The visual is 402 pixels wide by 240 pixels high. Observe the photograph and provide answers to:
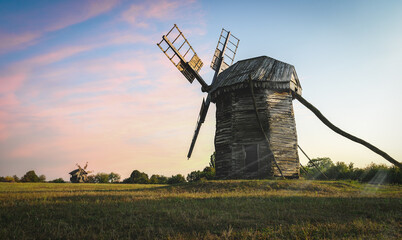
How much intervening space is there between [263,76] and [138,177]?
26.4 metres

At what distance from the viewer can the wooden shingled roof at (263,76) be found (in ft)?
50.4

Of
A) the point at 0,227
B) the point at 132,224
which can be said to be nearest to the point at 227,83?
the point at 132,224

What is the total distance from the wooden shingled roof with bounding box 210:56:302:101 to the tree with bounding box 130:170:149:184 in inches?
884

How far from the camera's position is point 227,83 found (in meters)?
16.2

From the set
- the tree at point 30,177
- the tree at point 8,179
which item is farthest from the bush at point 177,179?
the tree at point 8,179

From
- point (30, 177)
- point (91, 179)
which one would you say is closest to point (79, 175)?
point (91, 179)

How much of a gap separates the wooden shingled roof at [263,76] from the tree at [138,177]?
73.6 feet

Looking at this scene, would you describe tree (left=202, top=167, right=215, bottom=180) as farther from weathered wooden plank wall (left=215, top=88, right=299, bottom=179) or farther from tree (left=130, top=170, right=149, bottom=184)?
tree (left=130, top=170, right=149, bottom=184)

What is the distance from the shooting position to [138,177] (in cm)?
3534

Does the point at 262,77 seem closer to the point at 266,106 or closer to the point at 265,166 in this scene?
the point at 266,106

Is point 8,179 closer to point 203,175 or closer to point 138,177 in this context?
point 138,177

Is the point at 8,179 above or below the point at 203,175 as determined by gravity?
below

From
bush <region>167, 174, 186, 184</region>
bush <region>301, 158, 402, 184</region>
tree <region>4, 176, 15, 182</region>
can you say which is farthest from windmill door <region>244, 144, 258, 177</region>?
tree <region>4, 176, 15, 182</region>

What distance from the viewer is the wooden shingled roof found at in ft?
50.4
